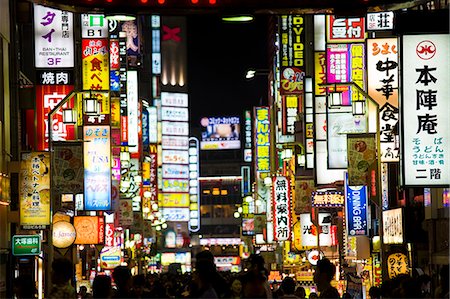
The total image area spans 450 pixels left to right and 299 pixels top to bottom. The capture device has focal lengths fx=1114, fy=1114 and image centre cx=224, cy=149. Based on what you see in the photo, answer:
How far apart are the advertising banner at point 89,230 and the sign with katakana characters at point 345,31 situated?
8974mm

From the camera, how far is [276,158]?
216 ft

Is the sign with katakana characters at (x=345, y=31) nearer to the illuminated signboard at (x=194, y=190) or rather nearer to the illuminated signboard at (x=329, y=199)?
the illuminated signboard at (x=329, y=199)

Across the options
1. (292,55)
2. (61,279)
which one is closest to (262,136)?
(292,55)

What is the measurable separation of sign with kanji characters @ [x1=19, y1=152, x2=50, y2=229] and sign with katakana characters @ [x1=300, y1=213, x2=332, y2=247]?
16968mm

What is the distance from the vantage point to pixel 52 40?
31047 millimetres

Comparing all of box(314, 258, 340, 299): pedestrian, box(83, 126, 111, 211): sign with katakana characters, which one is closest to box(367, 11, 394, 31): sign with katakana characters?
box(83, 126, 111, 211): sign with katakana characters

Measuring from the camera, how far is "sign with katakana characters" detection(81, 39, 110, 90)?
33.8 m

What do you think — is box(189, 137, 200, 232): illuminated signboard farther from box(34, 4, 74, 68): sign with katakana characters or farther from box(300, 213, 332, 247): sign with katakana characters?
box(34, 4, 74, 68): sign with katakana characters

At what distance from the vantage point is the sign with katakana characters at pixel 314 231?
4259 centimetres

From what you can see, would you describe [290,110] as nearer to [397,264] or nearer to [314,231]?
[314,231]

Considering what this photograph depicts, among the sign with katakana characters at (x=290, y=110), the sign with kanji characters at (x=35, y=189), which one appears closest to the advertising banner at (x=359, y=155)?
the sign with kanji characters at (x=35, y=189)

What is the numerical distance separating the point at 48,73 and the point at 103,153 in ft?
10.2

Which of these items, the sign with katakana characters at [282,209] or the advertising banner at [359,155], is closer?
the advertising banner at [359,155]

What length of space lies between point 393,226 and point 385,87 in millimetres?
7538
